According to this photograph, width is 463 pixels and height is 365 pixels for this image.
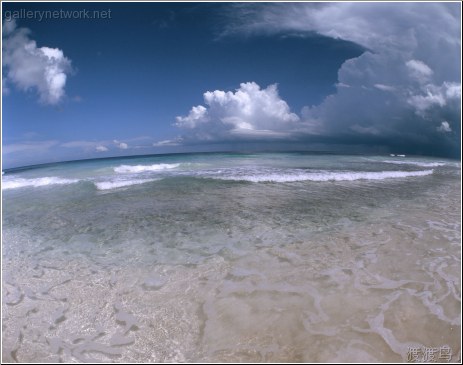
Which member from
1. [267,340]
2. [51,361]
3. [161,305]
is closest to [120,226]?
[161,305]

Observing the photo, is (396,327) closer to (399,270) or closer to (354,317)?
(354,317)

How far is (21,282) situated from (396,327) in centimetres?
602

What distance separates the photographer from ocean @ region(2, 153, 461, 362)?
10.9 ft

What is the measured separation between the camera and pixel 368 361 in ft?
10.1

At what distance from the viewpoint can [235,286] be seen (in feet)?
15.0

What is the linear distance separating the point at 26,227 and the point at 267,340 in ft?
27.4

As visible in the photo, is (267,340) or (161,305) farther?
(161,305)

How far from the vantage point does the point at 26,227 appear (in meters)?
8.34

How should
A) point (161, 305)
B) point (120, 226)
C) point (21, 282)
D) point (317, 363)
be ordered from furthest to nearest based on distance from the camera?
point (120, 226) → point (21, 282) → point (161, 305) → point (317, 363)

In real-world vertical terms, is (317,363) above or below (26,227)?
below

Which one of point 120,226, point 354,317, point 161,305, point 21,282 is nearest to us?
point 354,317

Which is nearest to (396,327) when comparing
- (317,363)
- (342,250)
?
(317,363)

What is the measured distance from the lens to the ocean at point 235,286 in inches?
131

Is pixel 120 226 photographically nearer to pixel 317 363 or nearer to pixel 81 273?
pixel 81 273
